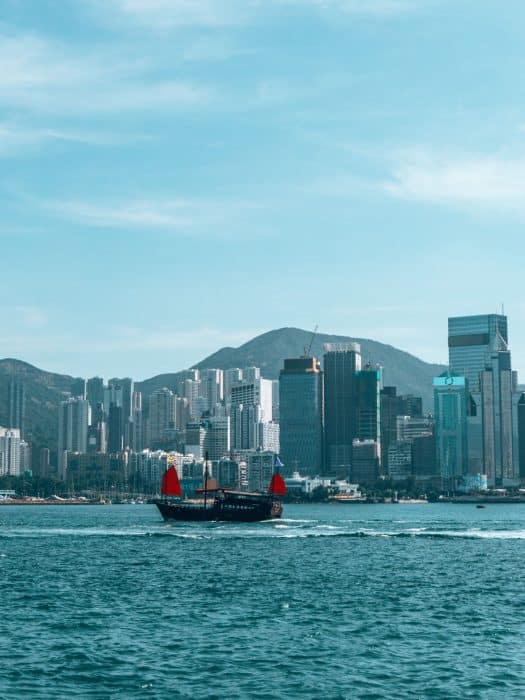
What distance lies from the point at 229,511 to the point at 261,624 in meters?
122

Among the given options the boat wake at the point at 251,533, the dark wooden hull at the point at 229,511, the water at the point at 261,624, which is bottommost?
the water at the point at 261,624

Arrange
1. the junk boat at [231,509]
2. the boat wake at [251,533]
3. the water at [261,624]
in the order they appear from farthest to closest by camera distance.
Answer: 1. the junk boat at [231,509]
2. the boat wake at [251,533]
3. the water at [261,624]

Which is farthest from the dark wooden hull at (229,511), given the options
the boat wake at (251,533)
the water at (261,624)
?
the water at (261,624)

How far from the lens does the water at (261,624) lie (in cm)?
4766

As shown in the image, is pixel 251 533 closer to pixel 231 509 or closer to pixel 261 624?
pixel 231 509

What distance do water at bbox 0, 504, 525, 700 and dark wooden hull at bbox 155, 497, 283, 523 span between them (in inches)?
2737

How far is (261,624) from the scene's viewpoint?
62.2 meters

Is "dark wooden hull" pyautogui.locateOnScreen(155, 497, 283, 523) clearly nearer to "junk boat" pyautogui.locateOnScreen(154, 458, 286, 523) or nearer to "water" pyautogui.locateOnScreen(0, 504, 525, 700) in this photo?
"junk boat" pyautogui.locateOnScreen(154, 458, 286, 523)

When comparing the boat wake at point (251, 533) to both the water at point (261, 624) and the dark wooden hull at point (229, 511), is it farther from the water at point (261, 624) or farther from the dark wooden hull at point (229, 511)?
the water at point (261, 624)

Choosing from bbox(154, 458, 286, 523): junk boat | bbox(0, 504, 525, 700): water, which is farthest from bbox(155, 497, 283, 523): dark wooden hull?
bbox(0, 504, 525, 700): water

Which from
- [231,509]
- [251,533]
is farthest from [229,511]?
[251,533]

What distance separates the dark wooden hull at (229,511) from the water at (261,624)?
6952cm

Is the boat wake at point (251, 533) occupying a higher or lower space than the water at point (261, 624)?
higher

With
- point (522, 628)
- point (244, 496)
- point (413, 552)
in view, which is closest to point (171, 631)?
point (522, 628)
